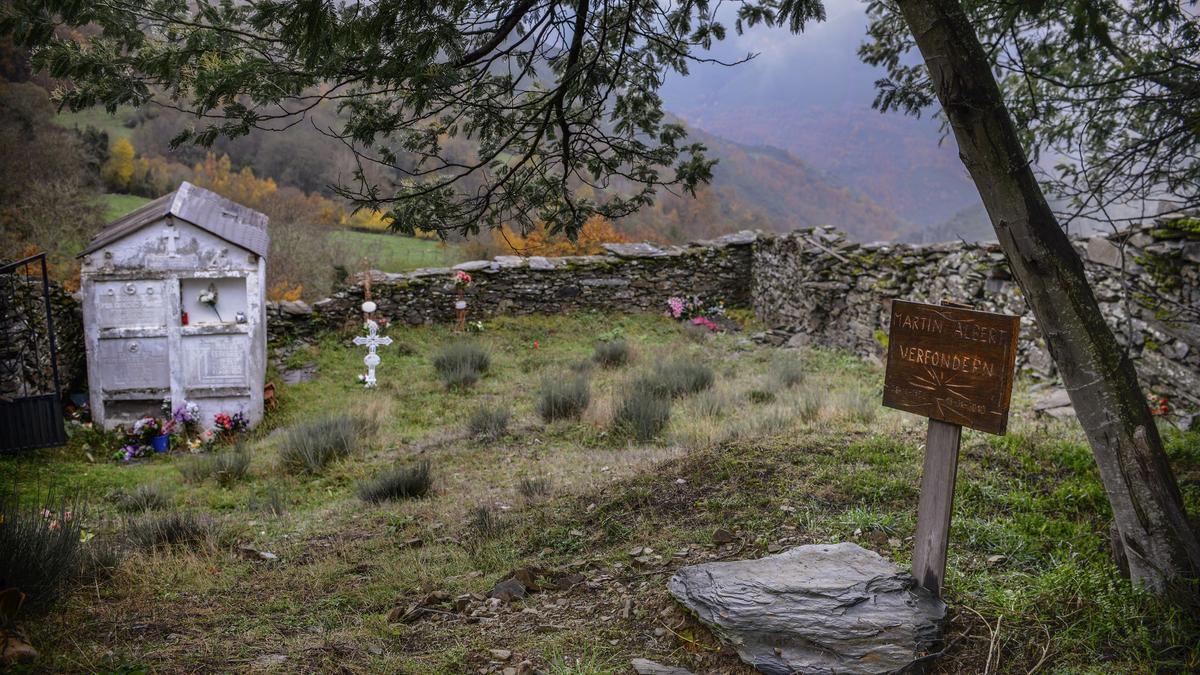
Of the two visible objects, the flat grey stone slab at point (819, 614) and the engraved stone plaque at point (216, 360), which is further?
the engraved stone plaque at point (216, 360)

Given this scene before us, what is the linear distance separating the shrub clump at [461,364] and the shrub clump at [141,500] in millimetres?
4703

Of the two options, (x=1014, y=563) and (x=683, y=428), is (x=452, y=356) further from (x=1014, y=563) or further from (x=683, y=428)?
(x=1014, y=563)

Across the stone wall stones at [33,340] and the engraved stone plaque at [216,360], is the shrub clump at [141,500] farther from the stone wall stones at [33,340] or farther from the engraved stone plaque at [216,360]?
the engraved stone plaque at [216,360]

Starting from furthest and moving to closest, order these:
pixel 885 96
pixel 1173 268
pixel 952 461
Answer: pixel 1173 268 → pixel 885 96 → pixel 952 461

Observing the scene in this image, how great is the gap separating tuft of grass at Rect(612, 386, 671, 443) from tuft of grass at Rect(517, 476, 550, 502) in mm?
1612

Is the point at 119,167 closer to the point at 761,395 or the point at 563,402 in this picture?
the point at 563,402

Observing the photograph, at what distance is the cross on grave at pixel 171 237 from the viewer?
→ 8791 mm

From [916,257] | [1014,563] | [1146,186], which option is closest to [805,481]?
[1014,563]

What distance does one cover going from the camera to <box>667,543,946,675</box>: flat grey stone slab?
2.70 meters

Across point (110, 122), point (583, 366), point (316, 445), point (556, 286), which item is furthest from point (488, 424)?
point (110, 122)

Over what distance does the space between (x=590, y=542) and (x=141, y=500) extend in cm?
435

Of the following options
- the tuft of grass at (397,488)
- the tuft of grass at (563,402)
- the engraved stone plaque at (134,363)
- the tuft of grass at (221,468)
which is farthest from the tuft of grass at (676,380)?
the engraved stone plaque at (134,363)

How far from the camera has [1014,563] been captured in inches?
136

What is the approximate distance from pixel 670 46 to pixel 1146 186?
3325mm
